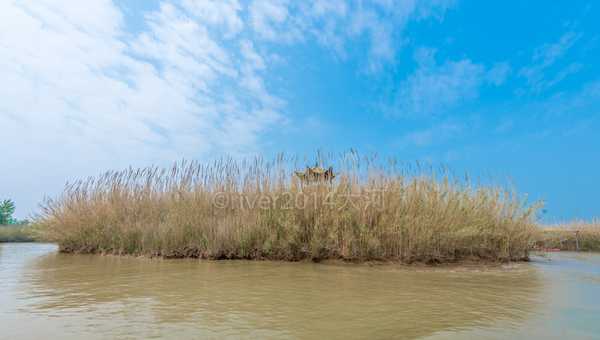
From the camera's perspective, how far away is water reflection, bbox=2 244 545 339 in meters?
1.66

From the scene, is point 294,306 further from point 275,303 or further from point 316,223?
point 316,223

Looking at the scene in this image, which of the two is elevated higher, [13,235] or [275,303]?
[13,235]

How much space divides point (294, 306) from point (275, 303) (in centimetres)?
15

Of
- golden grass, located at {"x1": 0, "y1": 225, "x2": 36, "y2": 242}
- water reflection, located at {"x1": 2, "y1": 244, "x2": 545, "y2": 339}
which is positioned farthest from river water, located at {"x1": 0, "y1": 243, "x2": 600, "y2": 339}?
golden grass, located at {"x1": 0, "y1": 225, "x2": 36, "y2": 242}

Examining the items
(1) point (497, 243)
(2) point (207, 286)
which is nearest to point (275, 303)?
(2) point (207, 286)

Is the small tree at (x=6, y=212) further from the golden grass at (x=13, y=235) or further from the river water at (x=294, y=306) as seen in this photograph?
→ the river water at (x=294, y=306)

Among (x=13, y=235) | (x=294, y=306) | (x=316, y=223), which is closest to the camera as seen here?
(x=294, y=306)

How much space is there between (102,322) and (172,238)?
4016 mm

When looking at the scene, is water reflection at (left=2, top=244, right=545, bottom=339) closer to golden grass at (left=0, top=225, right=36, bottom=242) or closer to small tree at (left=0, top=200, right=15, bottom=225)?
golden grass at (left=0, top=225, right=36, bottom=242)

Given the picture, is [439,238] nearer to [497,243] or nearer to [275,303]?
[497,243]

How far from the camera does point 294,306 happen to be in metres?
2.09

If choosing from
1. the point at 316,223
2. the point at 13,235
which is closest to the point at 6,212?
the point at 13,235

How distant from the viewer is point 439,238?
4758 millimetres

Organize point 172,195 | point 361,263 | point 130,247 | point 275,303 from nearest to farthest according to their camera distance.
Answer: point 275,303
point 361,263
point 130,247
point 172,195
